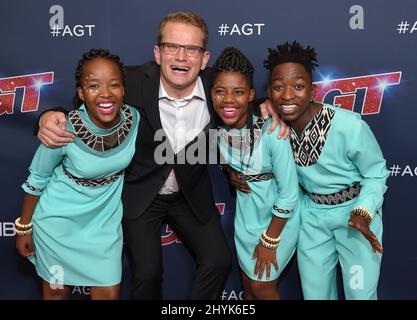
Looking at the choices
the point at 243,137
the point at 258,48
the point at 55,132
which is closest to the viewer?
the point at 55,132

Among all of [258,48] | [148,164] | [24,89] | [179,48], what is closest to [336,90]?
[258,48]

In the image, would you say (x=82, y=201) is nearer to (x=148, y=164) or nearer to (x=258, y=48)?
(x=148, y=164)

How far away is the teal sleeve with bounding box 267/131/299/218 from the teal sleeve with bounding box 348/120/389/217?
0.20 m

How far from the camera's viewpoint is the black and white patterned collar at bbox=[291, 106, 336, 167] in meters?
1.61

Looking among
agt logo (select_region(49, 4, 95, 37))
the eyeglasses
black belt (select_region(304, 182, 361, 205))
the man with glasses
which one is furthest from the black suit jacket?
black belt (select_region(304, 182, 361, 205))

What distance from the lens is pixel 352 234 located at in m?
1.67

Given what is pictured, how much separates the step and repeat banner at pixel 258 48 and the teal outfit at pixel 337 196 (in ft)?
1.12

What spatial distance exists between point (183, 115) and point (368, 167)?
0.66 metres

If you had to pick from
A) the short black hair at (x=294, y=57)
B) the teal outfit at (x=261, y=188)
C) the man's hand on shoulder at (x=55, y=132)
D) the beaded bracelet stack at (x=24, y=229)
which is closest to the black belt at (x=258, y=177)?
the teal outfit at (x=261, y=188)

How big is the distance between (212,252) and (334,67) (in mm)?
864

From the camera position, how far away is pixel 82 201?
1.62m

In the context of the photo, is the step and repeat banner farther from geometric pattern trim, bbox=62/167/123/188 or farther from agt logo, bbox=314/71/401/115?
geometric pattern trim, bbox=62/167/123/188

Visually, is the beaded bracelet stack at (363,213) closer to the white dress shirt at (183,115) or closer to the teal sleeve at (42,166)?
the white dress shirt at (183,115)
